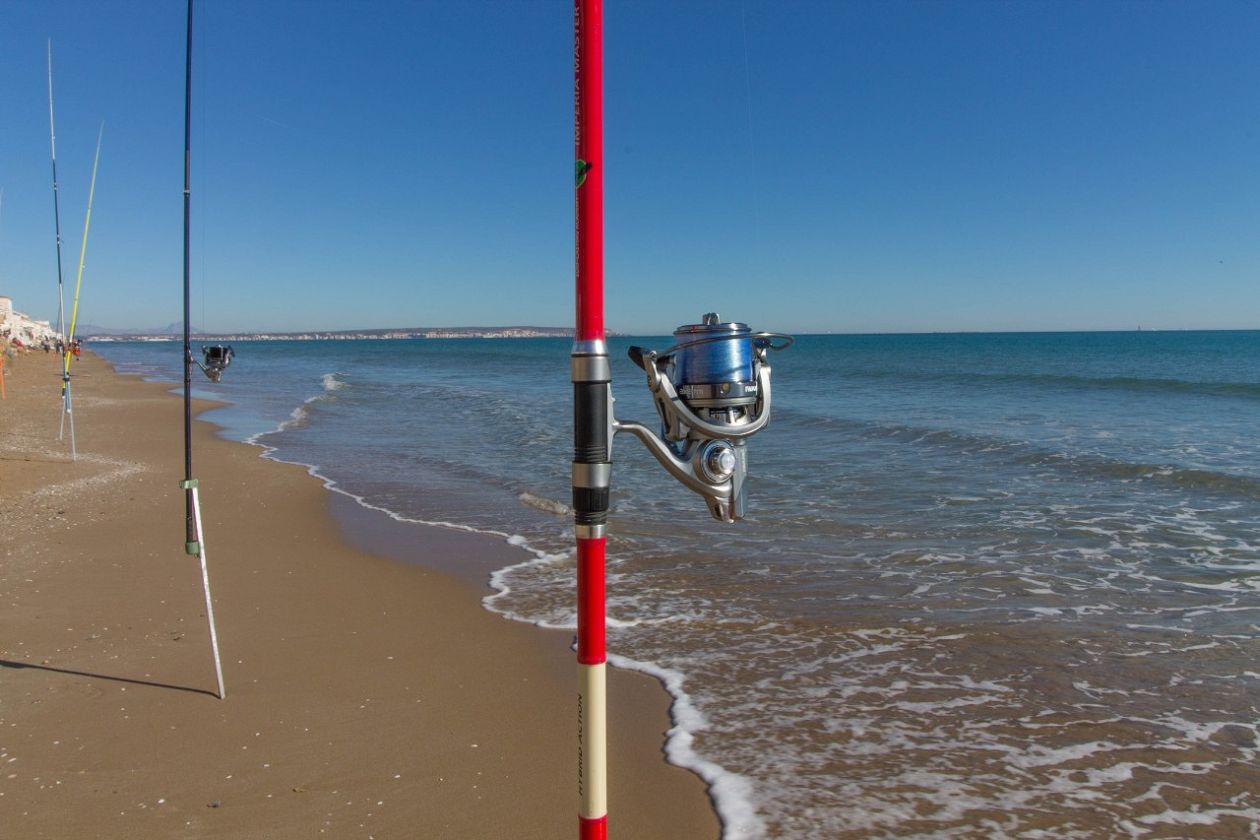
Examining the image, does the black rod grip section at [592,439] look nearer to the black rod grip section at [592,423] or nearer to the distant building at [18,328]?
the black rod grip section at [592,423]

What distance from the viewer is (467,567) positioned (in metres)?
7.10

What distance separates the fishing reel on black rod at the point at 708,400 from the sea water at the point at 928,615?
0.83 ft

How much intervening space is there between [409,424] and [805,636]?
14960 millimetres

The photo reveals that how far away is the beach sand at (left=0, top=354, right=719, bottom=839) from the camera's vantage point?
3250 mm

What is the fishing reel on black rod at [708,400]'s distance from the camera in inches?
87.2

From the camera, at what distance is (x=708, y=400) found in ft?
7.28

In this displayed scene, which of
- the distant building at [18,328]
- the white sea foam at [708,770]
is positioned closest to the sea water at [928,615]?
the white sea foam at [708,770]

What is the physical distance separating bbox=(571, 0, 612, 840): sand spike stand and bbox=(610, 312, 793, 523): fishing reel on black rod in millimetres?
505

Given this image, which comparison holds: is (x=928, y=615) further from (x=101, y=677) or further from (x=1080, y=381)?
(x=1080, y=381)

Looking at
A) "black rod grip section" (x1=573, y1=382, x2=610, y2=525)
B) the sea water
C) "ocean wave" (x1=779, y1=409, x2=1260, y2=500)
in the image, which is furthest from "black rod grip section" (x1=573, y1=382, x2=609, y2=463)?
"ocean wave" (x1=779, y1=409, x2=1260, y2=500)

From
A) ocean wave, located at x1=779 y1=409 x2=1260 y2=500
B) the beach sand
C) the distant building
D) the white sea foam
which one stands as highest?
the distant building

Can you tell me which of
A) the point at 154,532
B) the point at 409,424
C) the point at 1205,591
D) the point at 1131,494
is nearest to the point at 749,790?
the point at 1205,591

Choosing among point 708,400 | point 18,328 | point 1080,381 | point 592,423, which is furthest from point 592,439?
point 18,328

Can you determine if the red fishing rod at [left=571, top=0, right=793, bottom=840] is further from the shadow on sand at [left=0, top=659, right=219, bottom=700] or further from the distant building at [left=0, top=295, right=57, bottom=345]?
the distant building at [left=0, top=295, right=57, bottom=345]
